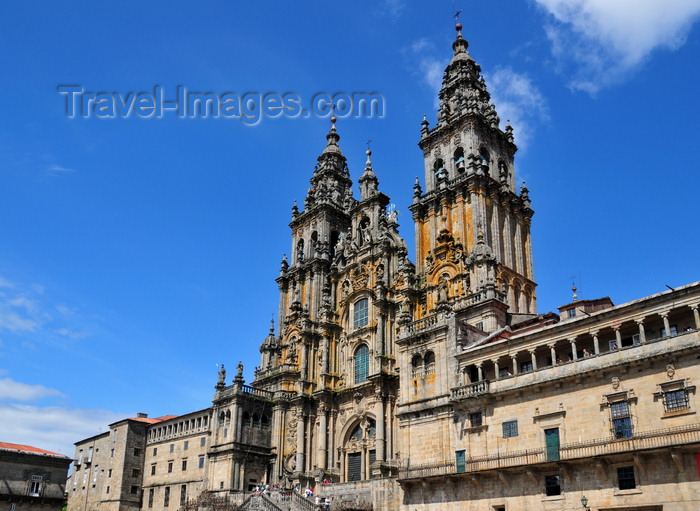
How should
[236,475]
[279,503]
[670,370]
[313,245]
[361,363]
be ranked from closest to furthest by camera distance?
1. [670,370]
2. [279,503]
3. [236,475]
4. [361,363]
5. [313,245]

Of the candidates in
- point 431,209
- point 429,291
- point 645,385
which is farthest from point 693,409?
point 431,209

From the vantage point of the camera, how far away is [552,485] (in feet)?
110

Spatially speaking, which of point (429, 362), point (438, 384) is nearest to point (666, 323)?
point (438, 384)

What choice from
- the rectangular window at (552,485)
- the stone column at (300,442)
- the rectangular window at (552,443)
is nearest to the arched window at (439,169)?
the stone column at (300,442)

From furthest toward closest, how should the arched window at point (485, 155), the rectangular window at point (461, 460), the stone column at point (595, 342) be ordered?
the arched window at point (485, 155)
the rectangular window at point (461, 460)
the stone column at point (595, 342)

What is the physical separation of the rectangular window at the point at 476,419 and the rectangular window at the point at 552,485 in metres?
5.28

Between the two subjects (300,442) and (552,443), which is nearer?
(552,443)

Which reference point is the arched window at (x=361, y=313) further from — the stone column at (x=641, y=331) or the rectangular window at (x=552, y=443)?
the stone column at (x=641, y=331)

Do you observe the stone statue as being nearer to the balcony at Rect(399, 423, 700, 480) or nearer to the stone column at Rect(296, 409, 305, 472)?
the stone column at Rect(296, 409, 305, 472)

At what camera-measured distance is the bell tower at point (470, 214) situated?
51.2 metres

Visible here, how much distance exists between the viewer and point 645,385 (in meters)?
31.3

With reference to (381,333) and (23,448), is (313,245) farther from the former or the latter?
(23,448)

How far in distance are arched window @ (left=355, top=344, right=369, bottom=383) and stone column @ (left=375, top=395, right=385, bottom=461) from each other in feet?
13.9

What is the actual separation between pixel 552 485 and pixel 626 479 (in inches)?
154
